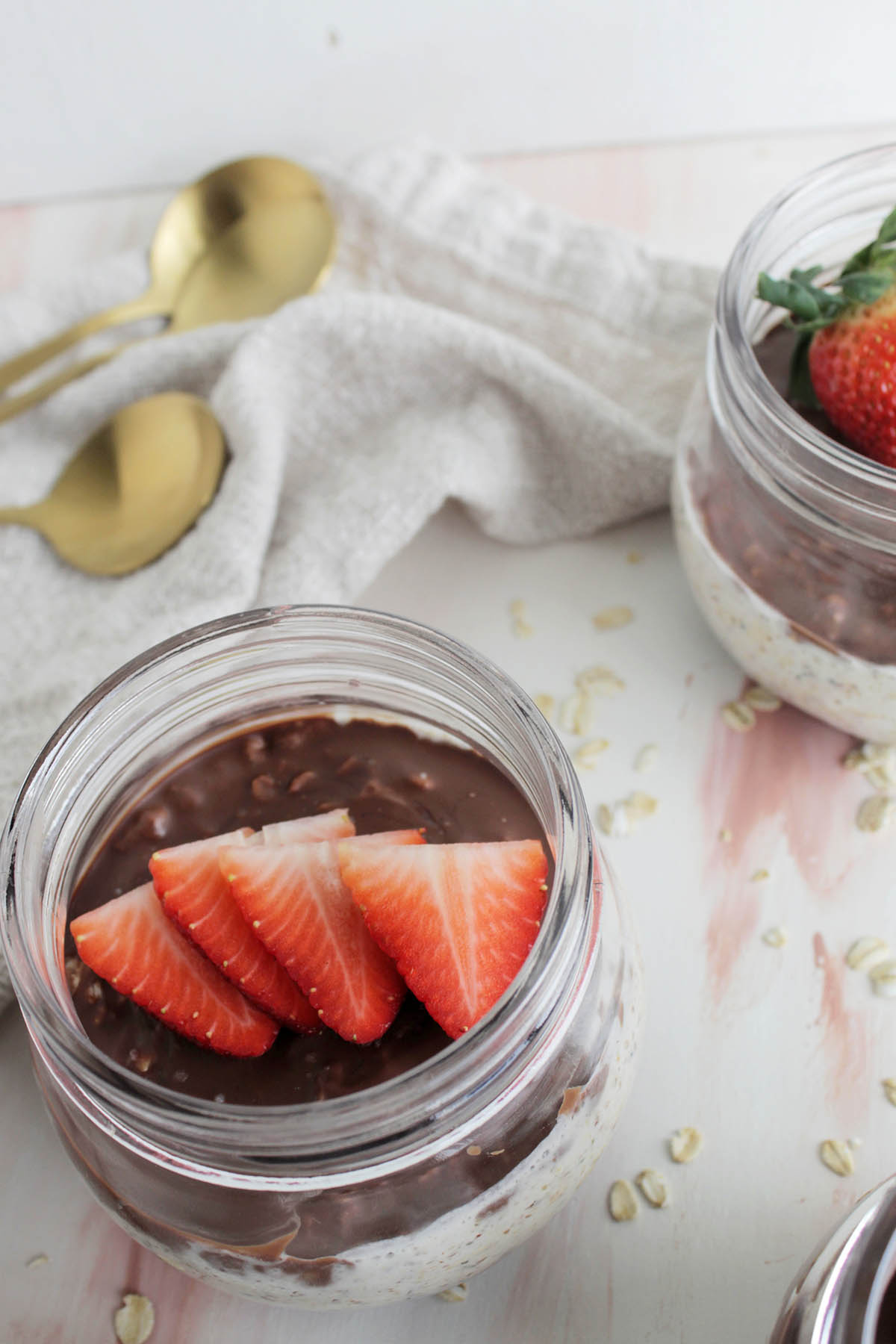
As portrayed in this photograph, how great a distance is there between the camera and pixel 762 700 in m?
1.02

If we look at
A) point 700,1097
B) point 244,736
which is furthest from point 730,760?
point 244,736

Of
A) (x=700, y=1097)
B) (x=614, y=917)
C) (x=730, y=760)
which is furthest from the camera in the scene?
(x=730, y=760)

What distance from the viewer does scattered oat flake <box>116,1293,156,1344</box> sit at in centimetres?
78

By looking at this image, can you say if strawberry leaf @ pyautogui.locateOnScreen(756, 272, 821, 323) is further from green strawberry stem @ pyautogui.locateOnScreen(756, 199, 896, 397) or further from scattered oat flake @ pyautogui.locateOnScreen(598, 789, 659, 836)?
scattered oat flake @ pyautogui.locateOnScreen(598, 789, 659, 836)

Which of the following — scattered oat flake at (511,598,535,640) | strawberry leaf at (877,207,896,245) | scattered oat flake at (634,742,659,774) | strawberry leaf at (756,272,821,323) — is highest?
strawberry leaf at (877,207,896,245)

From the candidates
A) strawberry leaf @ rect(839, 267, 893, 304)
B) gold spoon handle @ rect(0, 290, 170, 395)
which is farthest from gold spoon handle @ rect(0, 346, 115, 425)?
strawberry leaf @ rect(839, 267, 893, 304)

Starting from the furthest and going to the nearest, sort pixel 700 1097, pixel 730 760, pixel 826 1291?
1. pixel 730 760
2. pixel 700 1097
3. pixel 826 1291

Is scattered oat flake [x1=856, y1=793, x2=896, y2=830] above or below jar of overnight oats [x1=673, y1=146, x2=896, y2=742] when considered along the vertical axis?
below

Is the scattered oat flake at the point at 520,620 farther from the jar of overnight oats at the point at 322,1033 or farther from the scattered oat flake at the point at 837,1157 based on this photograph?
the scattered oat flake at the point at 837,1157

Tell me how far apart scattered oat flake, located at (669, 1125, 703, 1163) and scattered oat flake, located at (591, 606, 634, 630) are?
412 mm

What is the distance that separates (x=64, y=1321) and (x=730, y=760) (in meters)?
0.62

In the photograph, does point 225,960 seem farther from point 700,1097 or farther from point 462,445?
point 462,445

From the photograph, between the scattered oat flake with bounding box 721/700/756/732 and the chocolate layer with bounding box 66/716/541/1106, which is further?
the scattered oat flake with bounding box 721/700/756/732

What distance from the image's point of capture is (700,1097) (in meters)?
0.85
